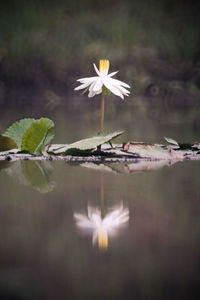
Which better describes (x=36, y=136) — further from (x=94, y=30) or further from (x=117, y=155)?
(x=94, y=30)

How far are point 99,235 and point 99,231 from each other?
0.03 metres

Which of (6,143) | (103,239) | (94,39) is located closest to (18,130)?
(6,143)

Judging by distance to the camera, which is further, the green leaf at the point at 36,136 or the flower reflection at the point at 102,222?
the green leaf at the point at 36,136

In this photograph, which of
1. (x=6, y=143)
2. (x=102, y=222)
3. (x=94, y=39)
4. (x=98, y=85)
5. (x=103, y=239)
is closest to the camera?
(x=103, y=239)

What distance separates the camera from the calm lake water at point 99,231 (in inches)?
26.9

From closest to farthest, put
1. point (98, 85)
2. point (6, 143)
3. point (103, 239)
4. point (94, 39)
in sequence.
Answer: point (103, 239)
point (98, 85)
point (6, 143)
point (94, 39)

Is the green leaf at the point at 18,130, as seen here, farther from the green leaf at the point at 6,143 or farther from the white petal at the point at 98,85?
the white petal at the point at 98,85

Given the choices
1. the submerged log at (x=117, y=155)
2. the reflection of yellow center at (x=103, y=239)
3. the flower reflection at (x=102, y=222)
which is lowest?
the reflection of yellow center at (x=103, y=239)

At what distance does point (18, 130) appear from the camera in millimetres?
1869

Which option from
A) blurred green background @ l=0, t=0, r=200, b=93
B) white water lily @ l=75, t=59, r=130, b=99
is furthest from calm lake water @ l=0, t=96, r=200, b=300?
blurred green background @ l=0, t=0, r=200, b=93

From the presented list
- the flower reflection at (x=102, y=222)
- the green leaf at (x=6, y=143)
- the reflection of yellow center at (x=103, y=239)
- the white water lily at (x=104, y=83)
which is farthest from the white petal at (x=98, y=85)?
the reflection of yellow center at (x=103, y=239)

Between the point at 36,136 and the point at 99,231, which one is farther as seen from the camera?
the point at 36,136

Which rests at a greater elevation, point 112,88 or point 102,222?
point 112,88

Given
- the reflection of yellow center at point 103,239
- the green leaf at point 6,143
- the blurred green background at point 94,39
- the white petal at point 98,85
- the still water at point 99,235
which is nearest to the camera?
the still water at point 99,235
